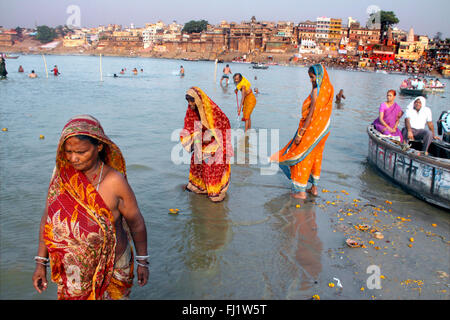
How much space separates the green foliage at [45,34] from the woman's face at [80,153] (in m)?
158

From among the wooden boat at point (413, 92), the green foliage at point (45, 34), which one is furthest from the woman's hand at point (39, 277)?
the green foliage at point (45, 34)

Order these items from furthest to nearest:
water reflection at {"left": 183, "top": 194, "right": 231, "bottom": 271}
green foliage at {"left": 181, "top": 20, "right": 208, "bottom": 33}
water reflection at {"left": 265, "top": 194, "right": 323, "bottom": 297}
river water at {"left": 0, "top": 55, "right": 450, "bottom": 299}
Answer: green foliage at {"left": 181, "top": 20, "right": 208, "bottom": 33}
water reflection at {"left": 183, "top": 194, "right": 231, "bottom": 271}
water reflection at {"left": 265, "top": 194, "right": 323, "bottom": 297}
river water at {"left": 0, "top": 55, "right": 450, "bottom": 299}

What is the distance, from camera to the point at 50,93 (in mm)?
18797

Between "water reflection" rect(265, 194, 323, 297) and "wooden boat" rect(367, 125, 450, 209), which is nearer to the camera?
"water reflection" rect(265, 194, 323, 297)

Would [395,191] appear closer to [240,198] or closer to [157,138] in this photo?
[240,198]

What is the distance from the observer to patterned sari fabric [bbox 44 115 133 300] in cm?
186

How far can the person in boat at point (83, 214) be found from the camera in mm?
1860

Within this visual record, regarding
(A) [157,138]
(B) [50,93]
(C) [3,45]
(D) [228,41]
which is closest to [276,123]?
(A) [157,138]

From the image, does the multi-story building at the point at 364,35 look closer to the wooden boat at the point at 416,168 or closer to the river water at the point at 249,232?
the river water at the point at 249,232

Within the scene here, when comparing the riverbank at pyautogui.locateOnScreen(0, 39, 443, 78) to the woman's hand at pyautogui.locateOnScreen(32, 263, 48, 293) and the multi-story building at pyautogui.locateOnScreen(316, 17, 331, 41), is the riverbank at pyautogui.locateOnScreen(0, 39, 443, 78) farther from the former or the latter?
the woman's hand at pyautogui.locateOnScreen(32, 263, 48, 293)

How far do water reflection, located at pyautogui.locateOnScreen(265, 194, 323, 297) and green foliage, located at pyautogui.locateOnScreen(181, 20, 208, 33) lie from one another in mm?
128167

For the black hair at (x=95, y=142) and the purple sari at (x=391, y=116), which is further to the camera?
the purple sari at (x=391, y=116)

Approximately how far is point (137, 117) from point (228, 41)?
102 m

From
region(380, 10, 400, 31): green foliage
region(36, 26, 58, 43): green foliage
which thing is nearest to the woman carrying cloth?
region(380, 10, 400, 31): green foliage
